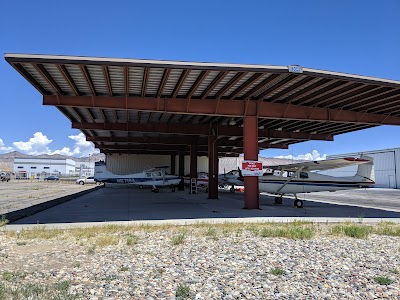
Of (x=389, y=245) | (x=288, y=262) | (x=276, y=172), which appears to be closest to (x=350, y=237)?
(x=389, y=245)

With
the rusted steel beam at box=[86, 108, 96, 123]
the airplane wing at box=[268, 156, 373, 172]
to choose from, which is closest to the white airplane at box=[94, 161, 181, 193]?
the rusted steel beam at box=[86, 108, 96, 123]

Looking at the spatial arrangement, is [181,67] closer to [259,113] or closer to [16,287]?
[259,113]

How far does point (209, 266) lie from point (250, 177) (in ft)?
39.7

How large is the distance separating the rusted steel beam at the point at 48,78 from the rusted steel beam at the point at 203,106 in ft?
2.04

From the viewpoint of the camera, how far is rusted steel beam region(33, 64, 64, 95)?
587 inches

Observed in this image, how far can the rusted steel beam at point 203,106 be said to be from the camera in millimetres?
18922

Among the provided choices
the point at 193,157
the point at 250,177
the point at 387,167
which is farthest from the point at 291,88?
the point at 387,167

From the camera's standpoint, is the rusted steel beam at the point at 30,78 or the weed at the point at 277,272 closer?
the weed at the point at 277,272

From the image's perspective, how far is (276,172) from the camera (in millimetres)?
24156

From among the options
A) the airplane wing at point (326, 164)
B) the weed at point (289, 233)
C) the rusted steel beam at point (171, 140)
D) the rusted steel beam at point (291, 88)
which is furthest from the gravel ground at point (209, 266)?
the rusted steel beam at point (171, 140)

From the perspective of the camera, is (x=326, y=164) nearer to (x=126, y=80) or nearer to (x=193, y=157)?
(x=126, y=80)

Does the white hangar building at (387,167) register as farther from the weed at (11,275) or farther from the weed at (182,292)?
the weed at (11,275)

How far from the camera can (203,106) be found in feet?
65.0

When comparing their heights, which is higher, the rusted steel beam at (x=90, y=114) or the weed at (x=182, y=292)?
the rusted steel beam at (x=90, y=114)
